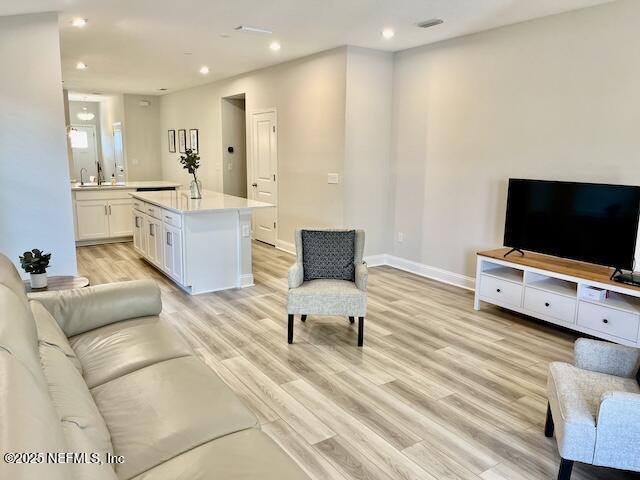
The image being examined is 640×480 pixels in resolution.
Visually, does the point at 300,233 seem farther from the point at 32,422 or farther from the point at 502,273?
the point at 32,422

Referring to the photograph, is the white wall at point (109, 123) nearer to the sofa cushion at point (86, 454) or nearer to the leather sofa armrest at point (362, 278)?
the leather sofa armrest at point (362, 278)

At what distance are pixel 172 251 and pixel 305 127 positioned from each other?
2.50 metres

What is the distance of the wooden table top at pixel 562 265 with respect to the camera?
3.63 metres

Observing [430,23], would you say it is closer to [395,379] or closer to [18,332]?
[395,379]

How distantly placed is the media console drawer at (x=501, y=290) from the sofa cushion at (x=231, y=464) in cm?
313

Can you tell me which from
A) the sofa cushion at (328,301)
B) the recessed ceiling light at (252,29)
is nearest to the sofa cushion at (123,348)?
the sofa cushion at (328,301)

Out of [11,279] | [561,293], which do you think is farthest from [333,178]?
[11,279]

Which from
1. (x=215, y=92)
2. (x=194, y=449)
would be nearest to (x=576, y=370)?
(x=194, y=449)

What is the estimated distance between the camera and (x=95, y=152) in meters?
13.6

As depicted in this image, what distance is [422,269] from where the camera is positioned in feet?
19.1

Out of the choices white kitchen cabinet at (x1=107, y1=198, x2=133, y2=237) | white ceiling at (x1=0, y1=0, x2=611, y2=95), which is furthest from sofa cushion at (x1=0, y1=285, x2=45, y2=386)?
white kitchen cabinet at (x1=107, y1=198, x2=133, y2=237)

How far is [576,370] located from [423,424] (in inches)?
33.5

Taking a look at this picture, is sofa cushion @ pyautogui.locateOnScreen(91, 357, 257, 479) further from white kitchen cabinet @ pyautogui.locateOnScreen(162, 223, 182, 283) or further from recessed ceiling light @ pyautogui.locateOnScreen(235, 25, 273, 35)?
recessed ceiling light @ pyautogui.locateOnScreen(235, 25, 273, 35)

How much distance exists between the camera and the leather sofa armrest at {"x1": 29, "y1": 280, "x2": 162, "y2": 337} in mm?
2621
